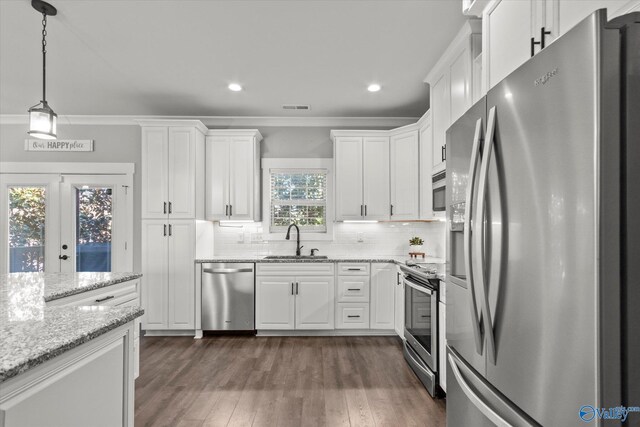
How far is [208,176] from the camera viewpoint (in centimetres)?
421

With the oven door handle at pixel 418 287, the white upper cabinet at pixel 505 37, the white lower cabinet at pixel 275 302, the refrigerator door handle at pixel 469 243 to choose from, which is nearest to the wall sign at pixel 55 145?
the white lower cabinet at pixel 275 302

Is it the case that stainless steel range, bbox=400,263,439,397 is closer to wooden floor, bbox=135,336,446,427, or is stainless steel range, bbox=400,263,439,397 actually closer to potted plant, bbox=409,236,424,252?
wooden floor, bbox=135,336,446,427

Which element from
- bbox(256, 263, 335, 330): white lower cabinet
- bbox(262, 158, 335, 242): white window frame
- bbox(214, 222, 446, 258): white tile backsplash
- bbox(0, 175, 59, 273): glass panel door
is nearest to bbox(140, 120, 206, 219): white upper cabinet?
bbox(214, 222, 446, 258): white tile backsplash

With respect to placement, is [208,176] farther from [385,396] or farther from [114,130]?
[385,396]

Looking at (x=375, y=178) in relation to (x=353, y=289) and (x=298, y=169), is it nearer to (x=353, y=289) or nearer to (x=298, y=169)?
(x=298, y=169)

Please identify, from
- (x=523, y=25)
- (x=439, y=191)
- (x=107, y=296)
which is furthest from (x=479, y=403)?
(x=107, y=296)

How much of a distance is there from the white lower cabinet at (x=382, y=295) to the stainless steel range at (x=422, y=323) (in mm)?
644

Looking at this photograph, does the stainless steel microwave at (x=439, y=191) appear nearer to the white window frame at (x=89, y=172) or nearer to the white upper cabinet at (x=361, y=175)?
the white upper cabinet at (x=361, y=175)

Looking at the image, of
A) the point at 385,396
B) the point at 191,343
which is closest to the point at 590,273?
the point at 385,396

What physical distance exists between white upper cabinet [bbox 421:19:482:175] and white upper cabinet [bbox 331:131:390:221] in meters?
0.98

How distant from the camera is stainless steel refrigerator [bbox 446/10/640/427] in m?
0.73

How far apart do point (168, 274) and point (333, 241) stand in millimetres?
2101

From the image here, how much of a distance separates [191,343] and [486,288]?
3497mm

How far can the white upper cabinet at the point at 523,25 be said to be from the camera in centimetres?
105
